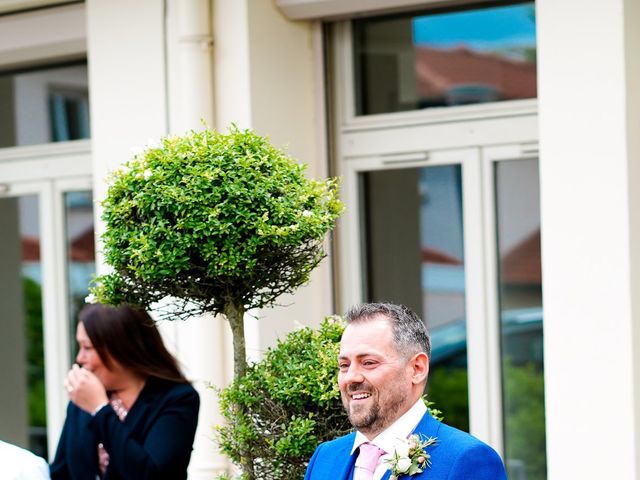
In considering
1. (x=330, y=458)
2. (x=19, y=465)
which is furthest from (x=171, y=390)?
(x=330, y=458)

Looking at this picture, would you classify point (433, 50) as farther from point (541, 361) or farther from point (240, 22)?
point (541, 361)

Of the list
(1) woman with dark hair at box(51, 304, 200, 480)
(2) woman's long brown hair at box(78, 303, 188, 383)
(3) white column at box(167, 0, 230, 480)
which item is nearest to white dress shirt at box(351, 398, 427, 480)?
(1) woman with dark hair at box(51, 304, 200, 480)

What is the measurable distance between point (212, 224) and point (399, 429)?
2.48ft

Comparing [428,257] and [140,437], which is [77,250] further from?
[140,437]

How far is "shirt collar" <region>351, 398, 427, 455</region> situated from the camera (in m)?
2.75

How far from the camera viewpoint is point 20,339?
741cm

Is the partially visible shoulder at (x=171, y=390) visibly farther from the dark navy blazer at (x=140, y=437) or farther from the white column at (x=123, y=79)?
the white column at (x=123, y=79)

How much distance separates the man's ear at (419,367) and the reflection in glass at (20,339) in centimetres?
454

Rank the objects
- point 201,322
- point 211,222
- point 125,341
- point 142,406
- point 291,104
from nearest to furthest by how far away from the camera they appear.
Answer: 1. point 211,222
2. point 142,406
3. point 125,341
4. point 201,322
5. point 291,104

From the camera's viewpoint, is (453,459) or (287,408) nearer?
(453,459)

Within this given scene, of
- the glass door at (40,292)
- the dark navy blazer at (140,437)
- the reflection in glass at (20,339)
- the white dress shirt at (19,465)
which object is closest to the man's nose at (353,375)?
the white dress shirt at (19,465)

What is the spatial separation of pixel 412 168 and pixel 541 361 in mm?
946

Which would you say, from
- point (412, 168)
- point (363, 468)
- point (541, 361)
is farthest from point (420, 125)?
point (363, 468)

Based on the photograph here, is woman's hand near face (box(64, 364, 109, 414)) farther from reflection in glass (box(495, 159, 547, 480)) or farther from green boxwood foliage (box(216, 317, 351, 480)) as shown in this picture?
reflection in glass (box(495, 159, 547, 480))
